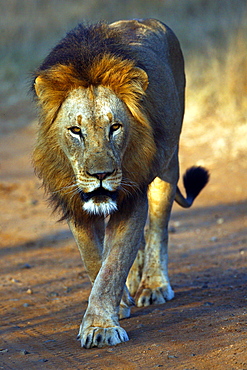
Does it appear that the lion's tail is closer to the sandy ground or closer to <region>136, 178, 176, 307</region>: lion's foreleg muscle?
<region>136, 178, 176, 307</region>: lion's foreleg muscle

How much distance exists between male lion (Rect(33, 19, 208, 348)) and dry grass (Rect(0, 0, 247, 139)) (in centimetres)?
302

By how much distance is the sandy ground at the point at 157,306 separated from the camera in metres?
3.24

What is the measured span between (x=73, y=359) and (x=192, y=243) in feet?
11.3

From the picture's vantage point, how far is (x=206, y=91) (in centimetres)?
1130

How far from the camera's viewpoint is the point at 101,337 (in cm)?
341

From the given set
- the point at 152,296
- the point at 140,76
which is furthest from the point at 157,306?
the point at 140,76

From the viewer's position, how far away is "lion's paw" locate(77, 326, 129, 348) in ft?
11.2

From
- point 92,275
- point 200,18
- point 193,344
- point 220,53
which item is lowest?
point 193,344

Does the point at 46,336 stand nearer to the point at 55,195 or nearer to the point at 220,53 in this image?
the point at 55,195

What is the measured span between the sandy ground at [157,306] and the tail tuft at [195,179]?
0.68 meters

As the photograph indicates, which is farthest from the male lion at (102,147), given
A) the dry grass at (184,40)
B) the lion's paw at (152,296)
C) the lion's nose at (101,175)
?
the dry grass at (184,40)

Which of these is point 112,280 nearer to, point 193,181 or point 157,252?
point 157,252

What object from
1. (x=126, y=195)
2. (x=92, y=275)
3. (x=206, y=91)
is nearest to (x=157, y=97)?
(x=126, y=195)

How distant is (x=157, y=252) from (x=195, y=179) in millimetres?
829
